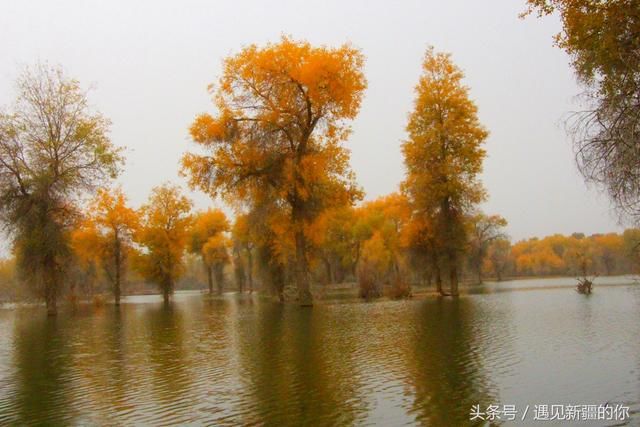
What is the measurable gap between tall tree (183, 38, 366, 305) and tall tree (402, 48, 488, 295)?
518 cm

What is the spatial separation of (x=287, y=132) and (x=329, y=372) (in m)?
19.6

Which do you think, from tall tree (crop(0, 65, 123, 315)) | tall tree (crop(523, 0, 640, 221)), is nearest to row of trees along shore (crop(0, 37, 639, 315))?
tall tree (crop(0, 65, 123, 315))

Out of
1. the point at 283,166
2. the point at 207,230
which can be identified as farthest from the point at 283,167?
the point at 207,230

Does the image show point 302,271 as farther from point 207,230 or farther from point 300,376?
point 207,230

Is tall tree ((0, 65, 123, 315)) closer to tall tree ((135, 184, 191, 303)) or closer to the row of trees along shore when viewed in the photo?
the row of trees along shore

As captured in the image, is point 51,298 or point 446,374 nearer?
point 446,374

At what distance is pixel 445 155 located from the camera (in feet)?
105

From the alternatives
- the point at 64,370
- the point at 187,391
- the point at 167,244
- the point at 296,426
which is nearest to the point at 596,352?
the point at 296,426

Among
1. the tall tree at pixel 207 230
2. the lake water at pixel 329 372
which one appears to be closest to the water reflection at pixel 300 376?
the lake water at pixel 329 372

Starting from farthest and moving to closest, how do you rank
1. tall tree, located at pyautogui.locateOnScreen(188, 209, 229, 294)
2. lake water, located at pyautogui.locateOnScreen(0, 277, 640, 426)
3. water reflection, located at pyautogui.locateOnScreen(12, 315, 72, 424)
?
1. tall tree, located at pyautogui.locateOnScreen(188, 209, 229, 294)
2. water reflection, located at pyautogui.locateOnScreen(12, 315, 72, 424)
3. lake water, located at pyautogui.locateOnScreen(0, 277, 640, 426)

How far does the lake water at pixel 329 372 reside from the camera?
26.2ft

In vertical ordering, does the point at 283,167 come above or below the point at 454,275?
above

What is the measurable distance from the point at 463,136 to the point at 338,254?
4806cm

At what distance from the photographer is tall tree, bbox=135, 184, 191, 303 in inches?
1973
